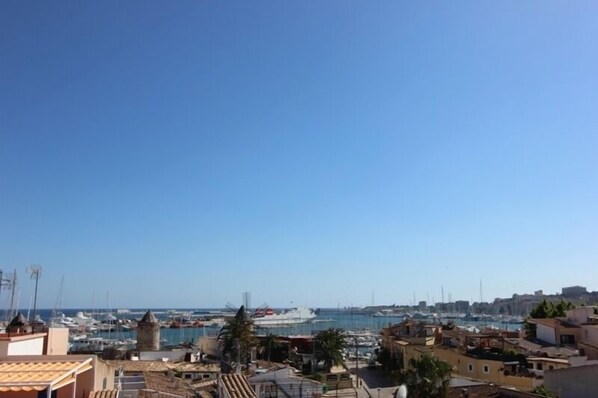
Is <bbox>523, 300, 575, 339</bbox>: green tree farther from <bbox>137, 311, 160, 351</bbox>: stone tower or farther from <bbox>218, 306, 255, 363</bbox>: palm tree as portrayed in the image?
<bbox>137, 311, 160, 351</bbox>: stone tower

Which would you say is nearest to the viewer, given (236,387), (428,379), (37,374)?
(37,374)

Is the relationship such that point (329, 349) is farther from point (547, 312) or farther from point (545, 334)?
point (547, 312)

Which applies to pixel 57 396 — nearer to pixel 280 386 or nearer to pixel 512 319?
pixel 280 386

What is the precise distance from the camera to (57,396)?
13281mm

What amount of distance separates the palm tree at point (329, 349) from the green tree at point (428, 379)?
96.7 feet

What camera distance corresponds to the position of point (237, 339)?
5769 centimetres

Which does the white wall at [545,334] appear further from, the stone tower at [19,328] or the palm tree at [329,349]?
the stone tower at [19,328]

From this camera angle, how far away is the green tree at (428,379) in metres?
27.4

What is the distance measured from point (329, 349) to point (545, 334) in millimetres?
20753

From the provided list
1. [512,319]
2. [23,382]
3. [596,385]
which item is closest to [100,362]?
[23,382]

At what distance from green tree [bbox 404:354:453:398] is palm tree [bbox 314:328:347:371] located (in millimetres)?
29484

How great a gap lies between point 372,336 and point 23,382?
115 m

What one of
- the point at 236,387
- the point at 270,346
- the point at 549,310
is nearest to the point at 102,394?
the point at 236,387

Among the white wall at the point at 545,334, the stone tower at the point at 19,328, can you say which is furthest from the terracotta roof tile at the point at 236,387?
the white wall at the point at 545,334
